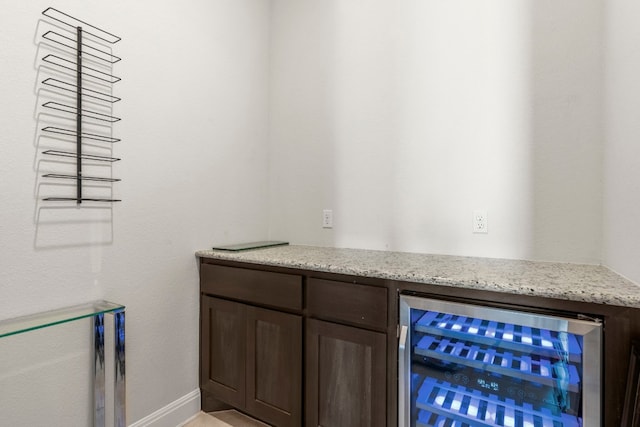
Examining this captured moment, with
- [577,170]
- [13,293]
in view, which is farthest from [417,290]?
[13,293]

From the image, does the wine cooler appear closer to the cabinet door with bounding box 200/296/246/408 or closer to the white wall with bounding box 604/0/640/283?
the white wall with bounding box 604/0/640/283

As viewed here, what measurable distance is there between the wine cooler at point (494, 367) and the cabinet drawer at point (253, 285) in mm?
550

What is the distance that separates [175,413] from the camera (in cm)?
182

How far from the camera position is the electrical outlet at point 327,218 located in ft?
7.41

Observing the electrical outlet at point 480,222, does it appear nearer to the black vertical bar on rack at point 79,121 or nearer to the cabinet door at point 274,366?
the cabinet door at point 274,366

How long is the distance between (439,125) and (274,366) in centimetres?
161

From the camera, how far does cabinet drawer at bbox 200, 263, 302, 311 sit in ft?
5.29

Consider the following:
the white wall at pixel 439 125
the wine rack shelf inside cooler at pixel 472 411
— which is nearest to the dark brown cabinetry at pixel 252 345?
the wine rack shelf inside cooler at pixel 472 411

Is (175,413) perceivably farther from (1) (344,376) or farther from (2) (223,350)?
(1) (344,376)

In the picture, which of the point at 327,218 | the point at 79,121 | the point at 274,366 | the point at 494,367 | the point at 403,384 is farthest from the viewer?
the point at 327,218

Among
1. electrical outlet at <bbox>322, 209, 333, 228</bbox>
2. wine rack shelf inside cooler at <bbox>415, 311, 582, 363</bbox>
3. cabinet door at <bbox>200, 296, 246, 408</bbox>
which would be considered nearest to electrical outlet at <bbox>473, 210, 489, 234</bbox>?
wine rack shelf inside cooler at <bbox>415, 311, 582, 363</bbox>

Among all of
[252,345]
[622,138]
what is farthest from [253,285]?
[622,138]

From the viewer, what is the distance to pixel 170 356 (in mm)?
1814

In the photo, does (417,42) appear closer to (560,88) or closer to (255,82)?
(560,88)
